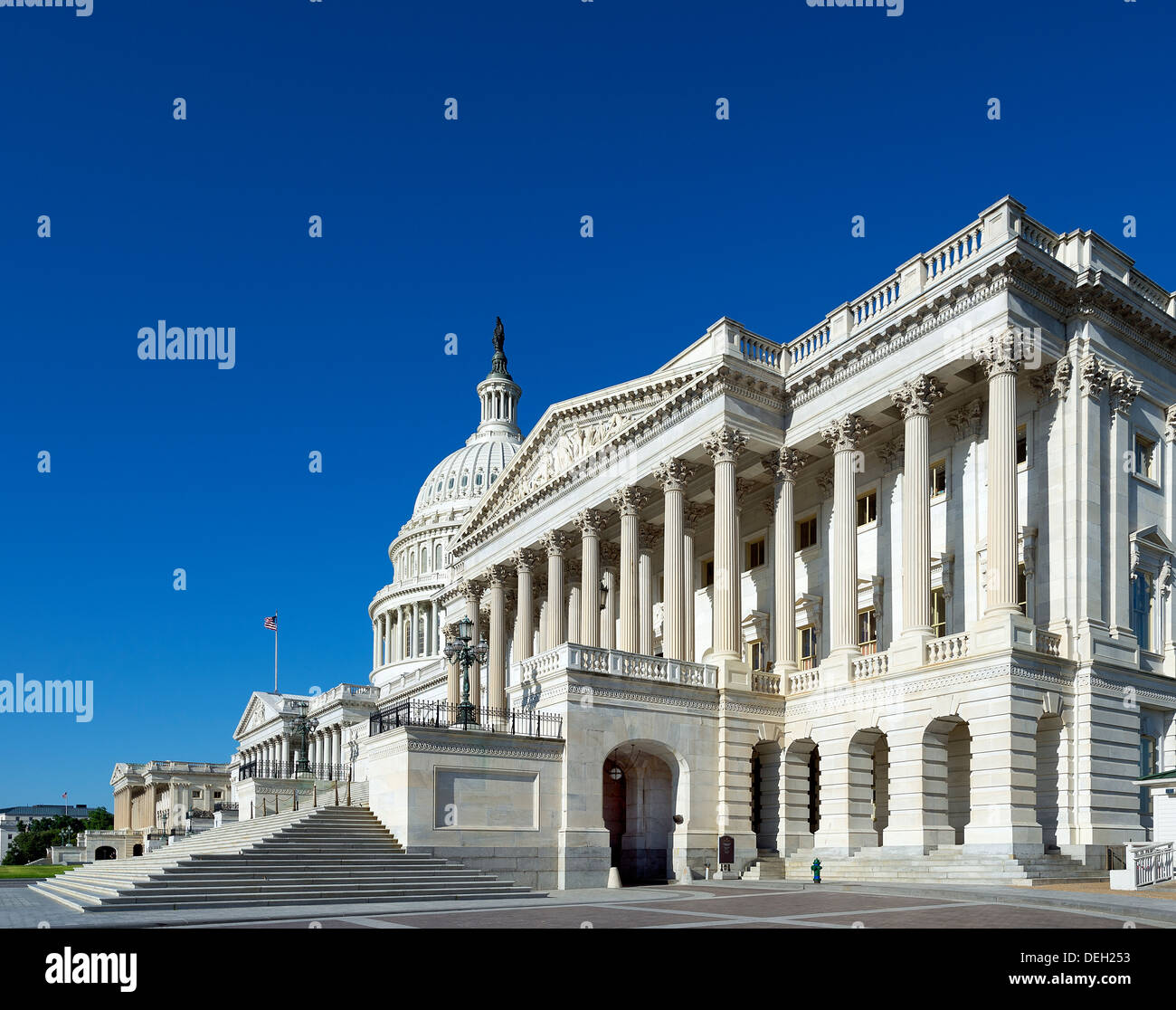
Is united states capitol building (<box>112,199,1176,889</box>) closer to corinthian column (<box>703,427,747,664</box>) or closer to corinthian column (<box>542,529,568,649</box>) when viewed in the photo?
corinthian column (<box>703,427,747,664</box>)

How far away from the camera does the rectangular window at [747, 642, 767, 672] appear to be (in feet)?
170

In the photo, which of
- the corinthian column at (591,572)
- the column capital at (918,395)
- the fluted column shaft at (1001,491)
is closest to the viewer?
the fluted column shaft at (1001,491)

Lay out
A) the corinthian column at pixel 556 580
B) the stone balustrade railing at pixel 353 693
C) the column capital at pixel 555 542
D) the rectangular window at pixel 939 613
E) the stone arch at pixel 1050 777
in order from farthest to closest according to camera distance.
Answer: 1. the stone balustrade railing at pixel 353 693
2. the column capital at pixel 555 542
3. the corinthian column at pixel 556 580
4. the rectangular window at pixel 939 613
5. the stone arch at pixel 1050 777

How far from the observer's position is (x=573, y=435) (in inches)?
2221

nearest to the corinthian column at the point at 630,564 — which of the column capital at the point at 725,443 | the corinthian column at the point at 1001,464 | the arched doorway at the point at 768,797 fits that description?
the column capital at the point at 725,443

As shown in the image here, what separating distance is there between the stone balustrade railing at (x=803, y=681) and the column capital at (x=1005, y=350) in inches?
505

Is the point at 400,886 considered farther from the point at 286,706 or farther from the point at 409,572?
the point at 409,572

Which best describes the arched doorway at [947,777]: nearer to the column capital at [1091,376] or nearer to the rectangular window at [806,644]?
the rectangular window at [806,644]

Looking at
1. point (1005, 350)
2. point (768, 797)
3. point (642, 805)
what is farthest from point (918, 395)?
point (642, 805)

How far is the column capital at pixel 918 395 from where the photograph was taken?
4041 centimetres

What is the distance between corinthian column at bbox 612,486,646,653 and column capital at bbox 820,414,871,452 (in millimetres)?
9875
